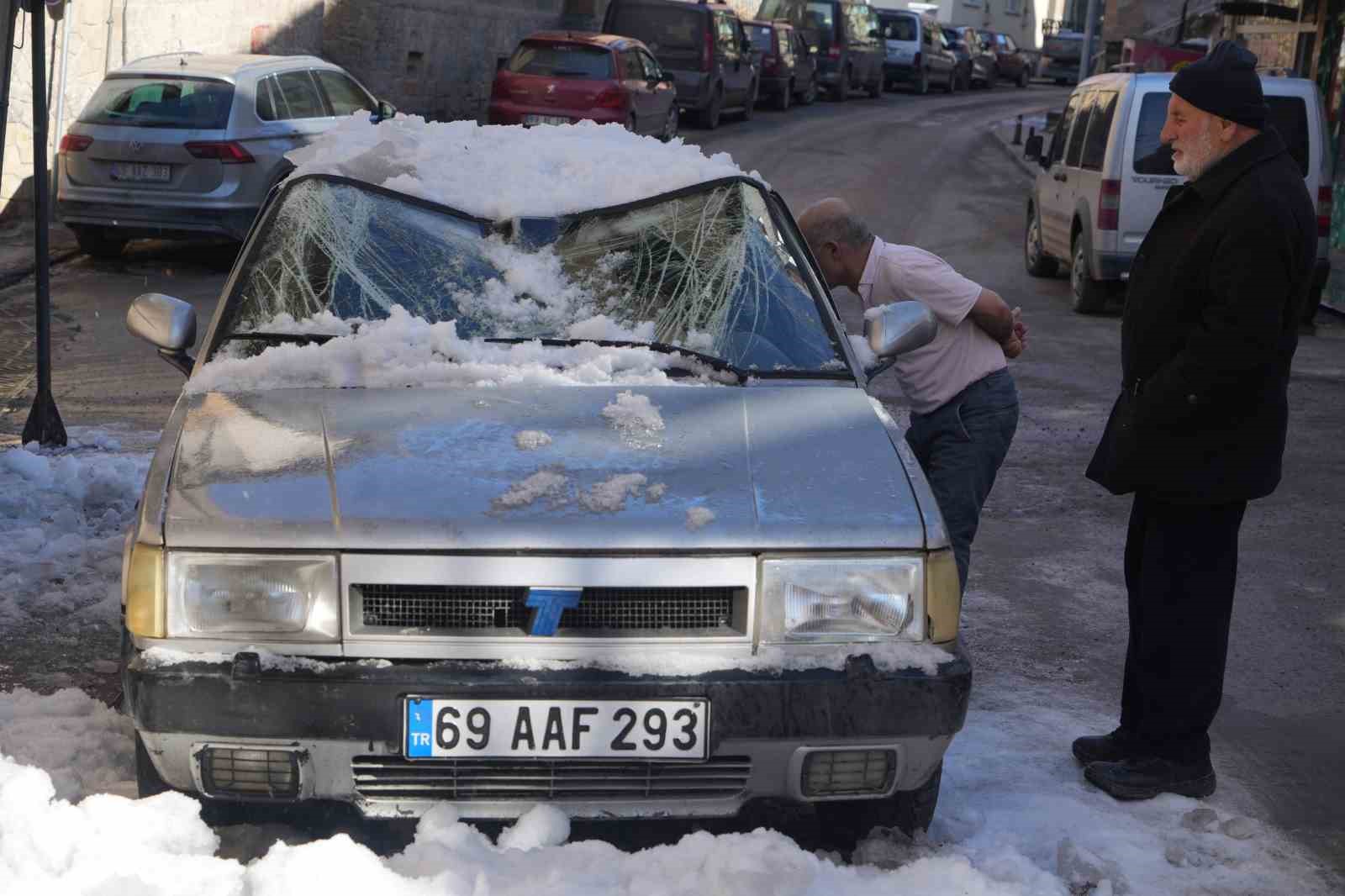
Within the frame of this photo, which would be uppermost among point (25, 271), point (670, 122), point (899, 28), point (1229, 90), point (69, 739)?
point (899, 28)

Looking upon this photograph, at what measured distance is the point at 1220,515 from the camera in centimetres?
429

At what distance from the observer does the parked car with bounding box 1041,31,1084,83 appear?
54031 mm

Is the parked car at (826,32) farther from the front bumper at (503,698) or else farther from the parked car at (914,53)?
the front bumper at (503,698)

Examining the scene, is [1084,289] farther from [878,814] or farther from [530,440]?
[530,440]

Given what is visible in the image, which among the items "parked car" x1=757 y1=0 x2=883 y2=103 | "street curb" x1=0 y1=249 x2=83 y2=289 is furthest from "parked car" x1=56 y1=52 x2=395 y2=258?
"parked car" x1=757 y1=0 x2=883 y2=103

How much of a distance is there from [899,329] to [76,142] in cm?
1118

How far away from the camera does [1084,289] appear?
13.8 meters

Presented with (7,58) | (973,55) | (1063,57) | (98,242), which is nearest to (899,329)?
(7,58)

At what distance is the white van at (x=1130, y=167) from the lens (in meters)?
13.0

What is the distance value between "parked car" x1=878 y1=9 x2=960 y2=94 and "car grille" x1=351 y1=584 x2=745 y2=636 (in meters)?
40.0

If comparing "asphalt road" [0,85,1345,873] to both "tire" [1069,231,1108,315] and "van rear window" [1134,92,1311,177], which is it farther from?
"van rear window" [1134,92,1311,177]

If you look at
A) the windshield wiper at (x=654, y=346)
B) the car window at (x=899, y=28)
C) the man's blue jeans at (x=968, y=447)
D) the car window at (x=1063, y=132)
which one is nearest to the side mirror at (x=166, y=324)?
the windshield wiper at (x=654, y=346)

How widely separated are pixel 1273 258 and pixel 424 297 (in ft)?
6.79

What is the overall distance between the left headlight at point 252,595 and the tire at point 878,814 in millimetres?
1183
